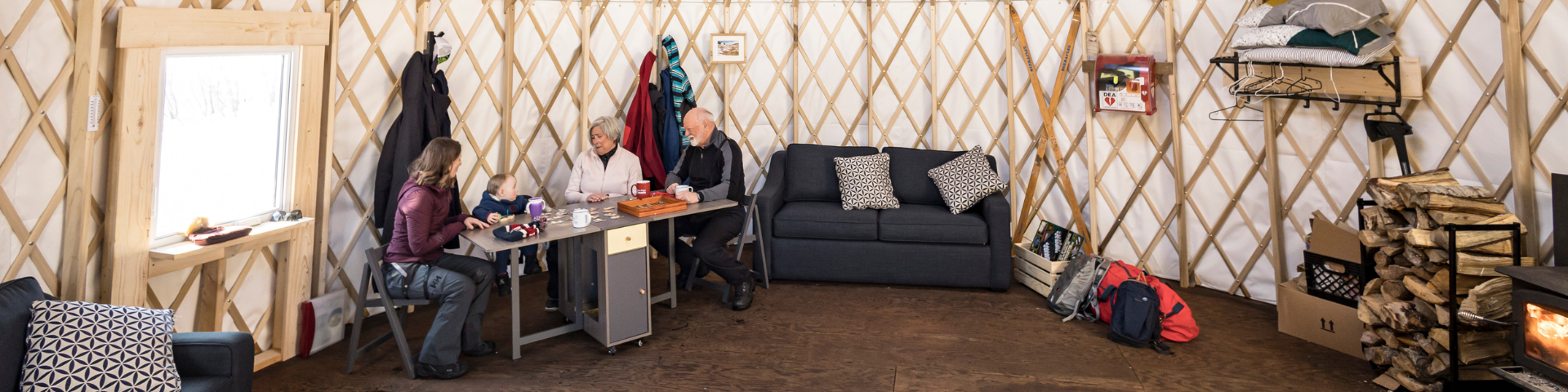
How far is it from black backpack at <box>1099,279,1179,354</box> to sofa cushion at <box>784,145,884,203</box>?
1.60m

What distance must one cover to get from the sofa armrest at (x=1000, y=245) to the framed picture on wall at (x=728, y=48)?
64.1 inches

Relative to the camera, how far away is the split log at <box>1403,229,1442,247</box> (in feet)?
8.47

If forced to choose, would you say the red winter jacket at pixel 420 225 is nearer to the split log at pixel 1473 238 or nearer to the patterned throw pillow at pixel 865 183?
the patterned throw pillow at pixel 865 183

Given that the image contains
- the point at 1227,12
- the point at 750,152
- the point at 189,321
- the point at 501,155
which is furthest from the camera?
the point at 750,152

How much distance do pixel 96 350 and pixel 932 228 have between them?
3151 millimetres

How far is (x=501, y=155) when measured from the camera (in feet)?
13.4

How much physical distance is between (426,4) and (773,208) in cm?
184

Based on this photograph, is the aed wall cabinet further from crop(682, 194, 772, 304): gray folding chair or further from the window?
the window

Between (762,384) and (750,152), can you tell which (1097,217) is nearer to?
(750,152)

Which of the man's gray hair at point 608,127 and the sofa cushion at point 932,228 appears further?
the sofa cushion at point 932,228

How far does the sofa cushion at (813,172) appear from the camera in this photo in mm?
4500

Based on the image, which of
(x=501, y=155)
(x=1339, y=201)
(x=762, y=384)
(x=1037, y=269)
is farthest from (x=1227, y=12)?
(x=501, y=155)

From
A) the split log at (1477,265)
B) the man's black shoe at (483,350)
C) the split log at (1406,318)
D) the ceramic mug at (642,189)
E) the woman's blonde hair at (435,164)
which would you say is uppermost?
the woman's blonde hair at (435,164)

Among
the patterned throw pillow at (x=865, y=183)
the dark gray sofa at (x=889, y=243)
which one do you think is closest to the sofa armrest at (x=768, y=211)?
the dark gray sofa at (x=889, y=243)
